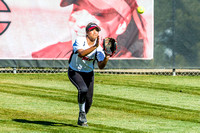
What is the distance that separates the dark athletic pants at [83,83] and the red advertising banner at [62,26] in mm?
8470

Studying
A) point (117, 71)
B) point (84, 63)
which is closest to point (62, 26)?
point (117, 71)

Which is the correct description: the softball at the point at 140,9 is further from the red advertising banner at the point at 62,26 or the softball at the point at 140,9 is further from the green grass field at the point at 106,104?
the green grass field at the point at 106,104

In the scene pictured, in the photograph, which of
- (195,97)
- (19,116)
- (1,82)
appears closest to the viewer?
(19,116)

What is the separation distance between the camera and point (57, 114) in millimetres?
8977

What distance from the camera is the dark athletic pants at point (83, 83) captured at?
760cm

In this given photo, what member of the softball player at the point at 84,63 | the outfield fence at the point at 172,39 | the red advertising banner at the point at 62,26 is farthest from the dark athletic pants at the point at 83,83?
the outfield fence at the point at 172,39

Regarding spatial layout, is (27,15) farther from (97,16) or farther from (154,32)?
(154,32)

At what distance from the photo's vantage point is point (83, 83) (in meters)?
7.66

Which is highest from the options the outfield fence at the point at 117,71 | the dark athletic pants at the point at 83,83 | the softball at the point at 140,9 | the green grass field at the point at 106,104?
the softball at the point at 140,9

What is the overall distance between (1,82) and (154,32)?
19.0ft

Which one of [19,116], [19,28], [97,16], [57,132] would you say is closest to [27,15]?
[19,28]

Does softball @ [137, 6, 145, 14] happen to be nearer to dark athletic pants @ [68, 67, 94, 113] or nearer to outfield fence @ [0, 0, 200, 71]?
outfield fence @ [0, 0, 200, 71]

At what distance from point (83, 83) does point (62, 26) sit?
885 cm

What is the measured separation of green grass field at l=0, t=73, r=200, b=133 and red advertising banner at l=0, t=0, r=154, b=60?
3.14 ft
